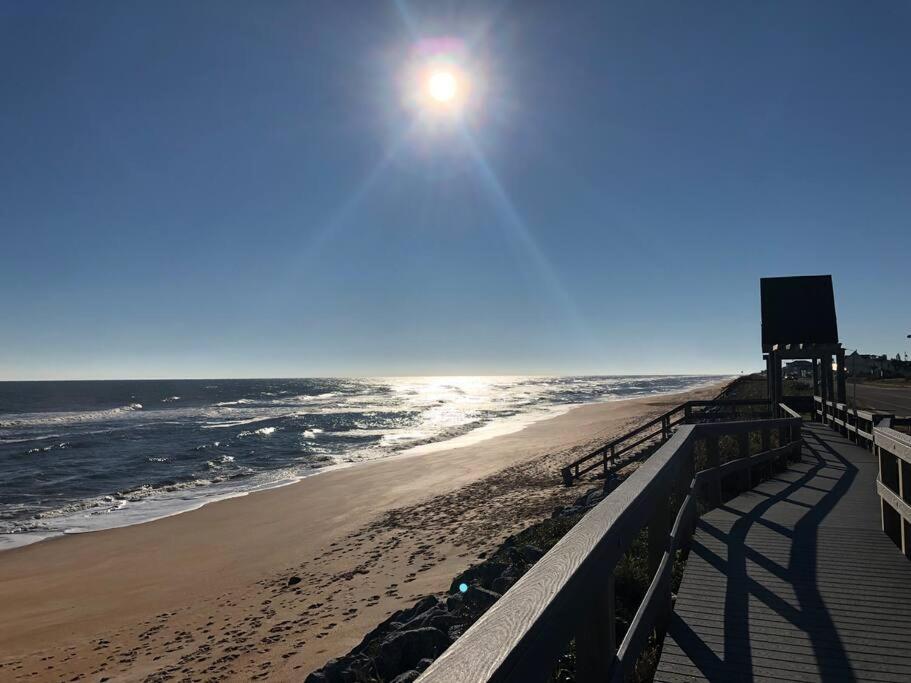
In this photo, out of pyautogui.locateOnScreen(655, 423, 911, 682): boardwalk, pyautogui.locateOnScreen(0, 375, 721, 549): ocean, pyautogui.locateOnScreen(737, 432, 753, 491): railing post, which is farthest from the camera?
pyautogui.locateOnScreen(0, 375, 721, 549): ocean

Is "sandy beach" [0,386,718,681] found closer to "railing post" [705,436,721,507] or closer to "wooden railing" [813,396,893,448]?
"railing post" [705,436,721,507]

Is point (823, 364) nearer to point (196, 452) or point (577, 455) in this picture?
point (577, 455)

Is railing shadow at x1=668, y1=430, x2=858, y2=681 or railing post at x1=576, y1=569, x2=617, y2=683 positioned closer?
railing post at x1=576, y1=569, x2=617, y2=683

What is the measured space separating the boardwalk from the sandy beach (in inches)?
186

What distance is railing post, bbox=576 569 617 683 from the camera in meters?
2.07

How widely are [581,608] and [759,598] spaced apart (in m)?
2.87

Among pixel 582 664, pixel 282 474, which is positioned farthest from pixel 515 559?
pixel 282 474

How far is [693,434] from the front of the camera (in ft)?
19.1

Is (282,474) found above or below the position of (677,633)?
below

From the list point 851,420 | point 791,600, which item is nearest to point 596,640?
point 791,600

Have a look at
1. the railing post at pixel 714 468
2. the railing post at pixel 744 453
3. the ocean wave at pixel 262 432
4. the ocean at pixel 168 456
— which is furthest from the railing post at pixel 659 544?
the ocean wave at pixel 262 432

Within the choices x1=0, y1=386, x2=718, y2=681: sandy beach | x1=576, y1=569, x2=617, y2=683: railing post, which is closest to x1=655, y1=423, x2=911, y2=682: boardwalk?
x1=576, y1=569, x2=617, y2=683: railing post

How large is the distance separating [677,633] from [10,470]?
31432 millimetres

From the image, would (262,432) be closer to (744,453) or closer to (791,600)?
(744,453)
